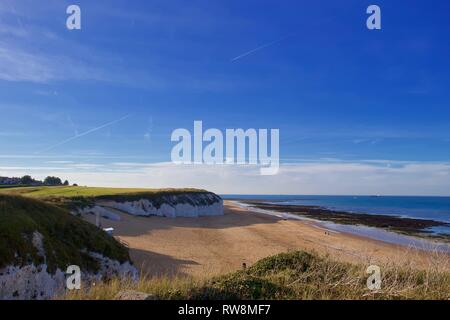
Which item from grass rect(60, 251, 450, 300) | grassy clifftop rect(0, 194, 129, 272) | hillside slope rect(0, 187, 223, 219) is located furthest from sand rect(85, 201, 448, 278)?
grass rect(60, 251, 450, 300)

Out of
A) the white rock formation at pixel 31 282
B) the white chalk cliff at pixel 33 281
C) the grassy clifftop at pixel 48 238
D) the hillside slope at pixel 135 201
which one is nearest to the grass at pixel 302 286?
the white chalk cliff at pixel 33 281

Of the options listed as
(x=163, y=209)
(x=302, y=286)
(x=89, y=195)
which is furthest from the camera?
(x=163, y=209)

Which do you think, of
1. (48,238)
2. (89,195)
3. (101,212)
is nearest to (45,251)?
(48,238)

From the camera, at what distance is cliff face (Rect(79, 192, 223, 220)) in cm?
5466

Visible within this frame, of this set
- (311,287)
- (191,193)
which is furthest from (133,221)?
(311,287)

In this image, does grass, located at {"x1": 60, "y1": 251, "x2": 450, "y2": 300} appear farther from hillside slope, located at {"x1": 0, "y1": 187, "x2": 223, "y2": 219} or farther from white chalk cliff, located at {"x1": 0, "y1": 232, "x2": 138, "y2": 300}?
hillside slope, located at {"x1": 0, "y1": 187, "x2": 223, "y2": 219}

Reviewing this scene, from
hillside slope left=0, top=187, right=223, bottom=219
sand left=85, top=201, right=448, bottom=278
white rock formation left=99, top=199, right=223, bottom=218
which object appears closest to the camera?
sand left=85, top=201, right=448, bottom=278

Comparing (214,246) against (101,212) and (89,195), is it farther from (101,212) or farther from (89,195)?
(89,195)

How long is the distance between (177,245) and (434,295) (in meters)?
28.3

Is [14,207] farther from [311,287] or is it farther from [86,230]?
[311,287]

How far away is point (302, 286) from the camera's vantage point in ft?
26.7

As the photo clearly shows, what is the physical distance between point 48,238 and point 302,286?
9997mm

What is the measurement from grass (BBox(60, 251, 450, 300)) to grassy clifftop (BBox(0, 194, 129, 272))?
5.70 metres
